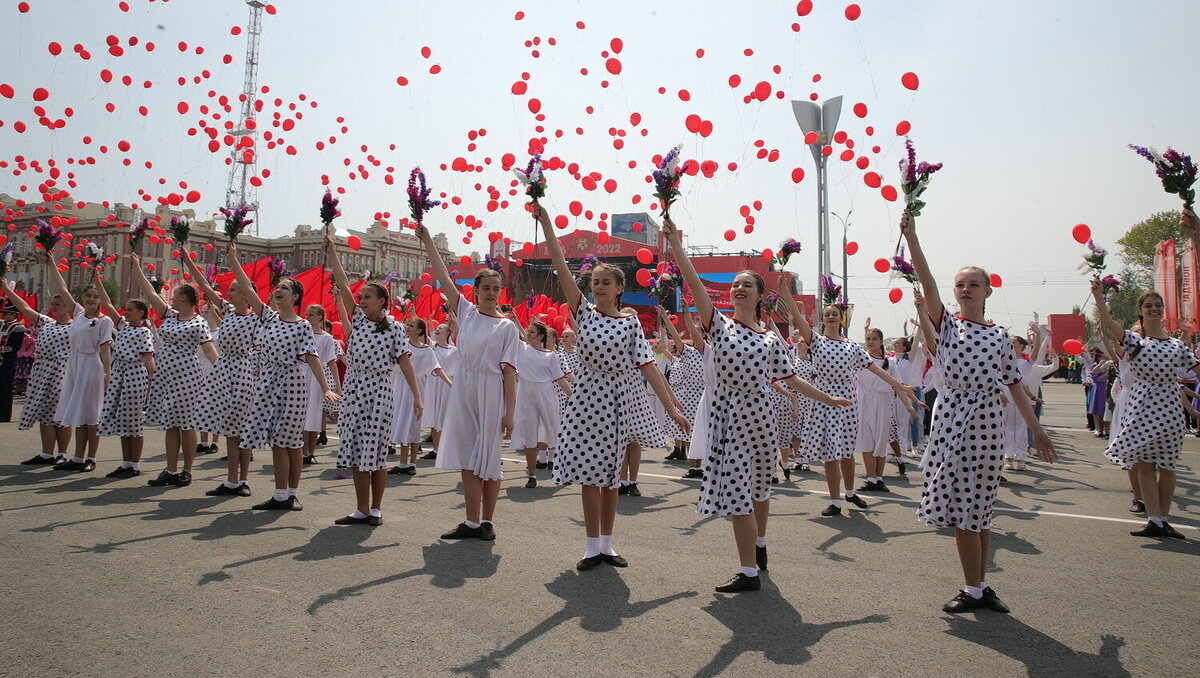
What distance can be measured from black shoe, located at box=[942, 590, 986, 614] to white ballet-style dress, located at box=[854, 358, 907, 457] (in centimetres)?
465

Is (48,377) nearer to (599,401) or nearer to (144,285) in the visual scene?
(144,285)

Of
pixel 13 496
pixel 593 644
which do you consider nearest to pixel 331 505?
pixel 13 496

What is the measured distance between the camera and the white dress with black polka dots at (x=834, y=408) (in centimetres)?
768

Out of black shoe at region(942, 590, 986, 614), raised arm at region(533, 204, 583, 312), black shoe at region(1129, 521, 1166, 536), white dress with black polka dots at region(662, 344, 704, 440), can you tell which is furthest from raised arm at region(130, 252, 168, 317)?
black shoe at region(1129, 521, 1166, 536)

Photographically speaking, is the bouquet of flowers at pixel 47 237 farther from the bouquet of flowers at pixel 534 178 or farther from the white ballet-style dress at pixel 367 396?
the bouquet of flowers at pixel 534 178

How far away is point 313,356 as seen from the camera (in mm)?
7145

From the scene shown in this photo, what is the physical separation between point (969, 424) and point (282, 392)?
227 inches

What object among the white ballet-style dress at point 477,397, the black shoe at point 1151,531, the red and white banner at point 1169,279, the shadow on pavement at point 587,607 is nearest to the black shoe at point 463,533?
the white ballet-style dress at point 477,397

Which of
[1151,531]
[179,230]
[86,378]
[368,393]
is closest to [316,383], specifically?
[179,230]

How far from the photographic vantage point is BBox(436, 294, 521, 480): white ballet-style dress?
6.08 meters

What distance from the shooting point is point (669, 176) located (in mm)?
5141

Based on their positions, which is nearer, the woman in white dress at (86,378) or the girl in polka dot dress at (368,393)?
the girl in polka dot dress at (368,393)

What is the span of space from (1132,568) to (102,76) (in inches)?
604

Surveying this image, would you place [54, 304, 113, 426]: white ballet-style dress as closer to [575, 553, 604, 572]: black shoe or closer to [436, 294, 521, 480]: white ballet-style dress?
[436, 294, 521, 480]: white ballet-style dress
